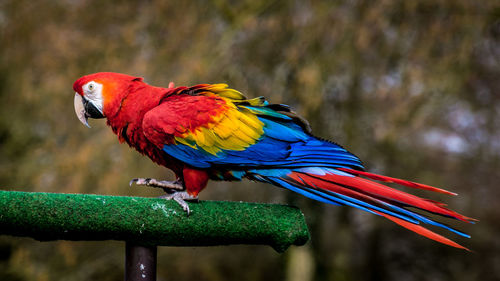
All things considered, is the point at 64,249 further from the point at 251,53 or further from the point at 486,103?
the point at 486,103

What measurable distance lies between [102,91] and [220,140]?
1.63 feet

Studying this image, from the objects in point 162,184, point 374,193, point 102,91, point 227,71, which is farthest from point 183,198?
point 227,71

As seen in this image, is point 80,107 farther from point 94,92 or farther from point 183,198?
point 183,198

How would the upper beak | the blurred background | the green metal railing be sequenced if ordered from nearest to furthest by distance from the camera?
the green metal railing
the upper beak
the blurred background

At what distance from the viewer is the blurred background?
122 inches

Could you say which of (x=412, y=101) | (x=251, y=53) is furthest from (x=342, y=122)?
(x=251, y=53)

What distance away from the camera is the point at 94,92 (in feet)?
5.86

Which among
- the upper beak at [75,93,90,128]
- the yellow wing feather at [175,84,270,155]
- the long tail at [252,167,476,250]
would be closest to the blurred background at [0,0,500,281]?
the upper beak at [75,93,90,128]

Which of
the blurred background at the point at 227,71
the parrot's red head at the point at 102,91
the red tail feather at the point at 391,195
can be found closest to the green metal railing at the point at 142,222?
the red tail feather at the point at 391,195

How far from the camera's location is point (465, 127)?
4.02m

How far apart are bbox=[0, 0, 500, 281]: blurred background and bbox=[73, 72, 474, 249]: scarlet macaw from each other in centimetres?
131

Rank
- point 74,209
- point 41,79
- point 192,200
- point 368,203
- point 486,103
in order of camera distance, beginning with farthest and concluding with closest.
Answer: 1. point 486,103
2. point 41,79
3. point 192,200
4. point 368,203
5. point 74,209

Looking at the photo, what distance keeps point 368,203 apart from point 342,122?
6.56 feet

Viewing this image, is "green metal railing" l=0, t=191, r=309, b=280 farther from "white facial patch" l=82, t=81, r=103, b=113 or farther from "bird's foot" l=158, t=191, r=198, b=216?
"white facial patch" l=82, t=81, r=103, b=113
